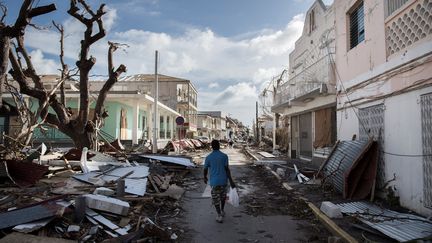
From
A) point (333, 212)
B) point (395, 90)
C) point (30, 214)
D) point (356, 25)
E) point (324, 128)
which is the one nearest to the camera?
point (30, 214)

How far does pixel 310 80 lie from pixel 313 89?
1.09m

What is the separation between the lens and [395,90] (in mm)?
8797

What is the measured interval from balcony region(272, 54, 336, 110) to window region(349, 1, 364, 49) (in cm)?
195

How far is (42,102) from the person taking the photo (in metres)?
13.5

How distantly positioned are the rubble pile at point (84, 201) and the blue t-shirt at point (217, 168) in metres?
1.29

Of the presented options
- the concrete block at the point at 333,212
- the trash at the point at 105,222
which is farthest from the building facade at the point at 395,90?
the trash at the point at 105,222

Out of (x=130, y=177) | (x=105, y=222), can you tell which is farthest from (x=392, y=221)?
(x=130, y=177)

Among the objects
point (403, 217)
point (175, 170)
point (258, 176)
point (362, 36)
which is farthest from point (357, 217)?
point (175, 170)

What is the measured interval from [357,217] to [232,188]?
8.41 feet

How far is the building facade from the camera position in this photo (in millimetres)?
7492

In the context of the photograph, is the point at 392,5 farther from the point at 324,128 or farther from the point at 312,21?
the point at 312,21

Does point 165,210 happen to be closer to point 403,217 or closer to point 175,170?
point 403,217

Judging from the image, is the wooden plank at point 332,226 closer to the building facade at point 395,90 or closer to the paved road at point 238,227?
the paved road at point 238,227

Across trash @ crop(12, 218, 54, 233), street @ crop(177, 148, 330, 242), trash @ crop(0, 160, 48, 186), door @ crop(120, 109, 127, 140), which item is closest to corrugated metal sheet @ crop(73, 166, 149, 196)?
trash @ crop(0, 160, 48, 186)
